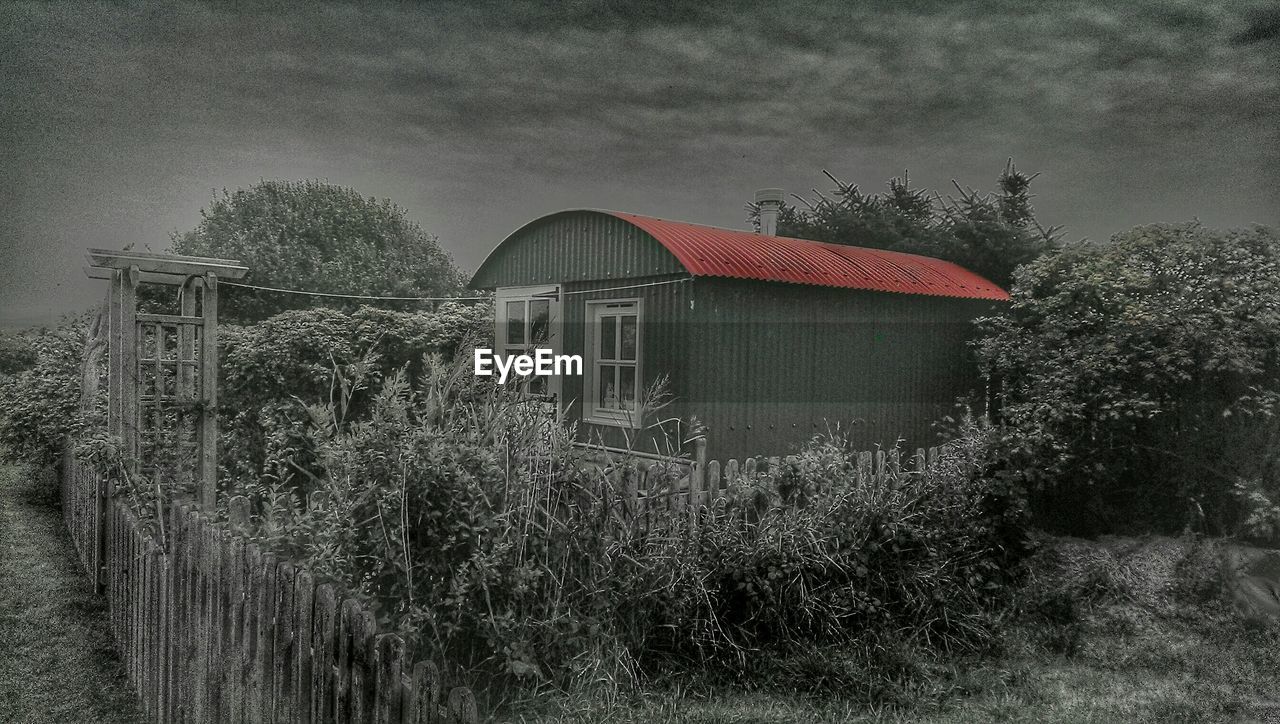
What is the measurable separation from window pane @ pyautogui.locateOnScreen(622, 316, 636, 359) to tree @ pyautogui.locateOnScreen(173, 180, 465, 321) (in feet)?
20.2

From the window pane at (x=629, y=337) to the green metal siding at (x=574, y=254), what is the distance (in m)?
0.49

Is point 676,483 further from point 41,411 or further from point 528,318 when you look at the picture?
point 41,411

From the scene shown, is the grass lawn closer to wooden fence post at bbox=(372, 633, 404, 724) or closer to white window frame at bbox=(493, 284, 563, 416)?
wooden fence post at bbox=(372, 633, 404, 724)

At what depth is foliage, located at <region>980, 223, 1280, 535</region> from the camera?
5391 mm

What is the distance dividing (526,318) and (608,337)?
1.41 m

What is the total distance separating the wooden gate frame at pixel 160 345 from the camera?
6.05 metres

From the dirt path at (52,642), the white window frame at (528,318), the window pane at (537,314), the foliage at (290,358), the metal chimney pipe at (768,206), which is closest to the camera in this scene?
the dirt path at (52,642)

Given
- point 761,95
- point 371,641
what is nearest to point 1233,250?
point 761,95

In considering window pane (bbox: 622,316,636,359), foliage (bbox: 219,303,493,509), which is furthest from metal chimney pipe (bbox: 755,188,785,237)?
foliage (bbox: 219,303,493,509)

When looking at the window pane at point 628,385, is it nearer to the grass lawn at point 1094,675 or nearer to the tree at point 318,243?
the grass lawn at point 1094,675

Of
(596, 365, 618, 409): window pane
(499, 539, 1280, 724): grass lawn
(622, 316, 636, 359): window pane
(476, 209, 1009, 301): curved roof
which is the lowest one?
(499, 539, 1280, 724): grass lawn

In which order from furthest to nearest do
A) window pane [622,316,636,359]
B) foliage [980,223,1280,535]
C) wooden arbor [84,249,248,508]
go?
window pane [622,316,636,359] < wooden arbor [84,249,248,508] < foliage [980,223,1280,535]

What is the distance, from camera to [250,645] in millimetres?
2336

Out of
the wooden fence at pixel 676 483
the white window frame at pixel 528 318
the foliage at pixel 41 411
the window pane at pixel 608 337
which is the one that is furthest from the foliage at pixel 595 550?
the foliage at pixel 41 411
